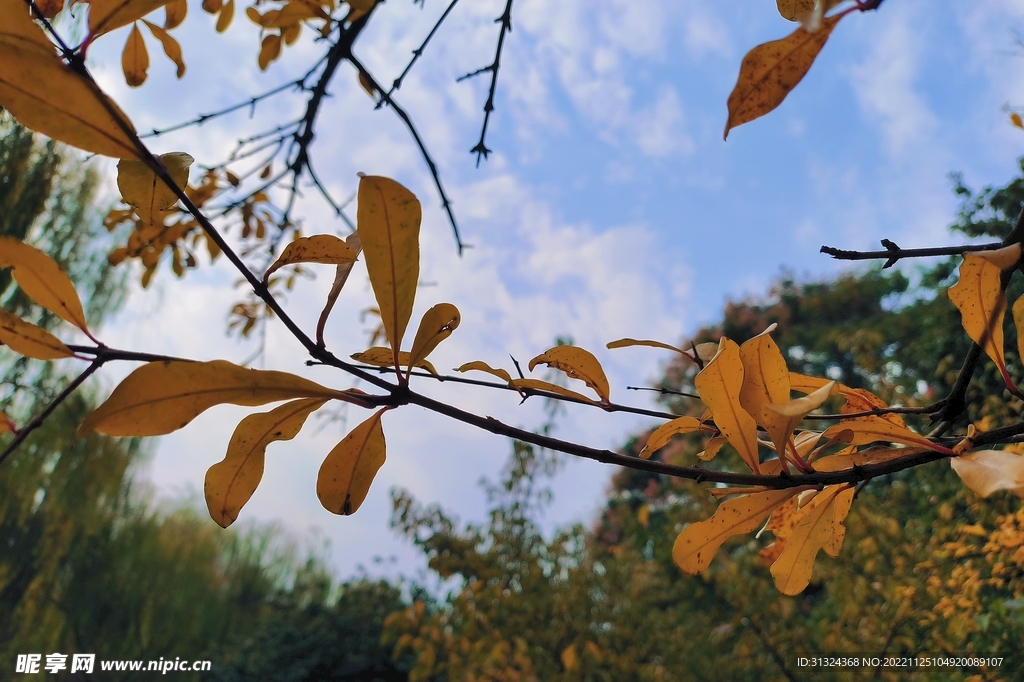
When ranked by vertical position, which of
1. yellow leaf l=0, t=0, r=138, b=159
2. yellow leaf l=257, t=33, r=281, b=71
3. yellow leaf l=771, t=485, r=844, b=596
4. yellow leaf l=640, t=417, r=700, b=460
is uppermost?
yellow leaf l=257, t=33, r=281, b=71

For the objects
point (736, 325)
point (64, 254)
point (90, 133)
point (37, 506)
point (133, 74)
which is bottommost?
point (37, 506)

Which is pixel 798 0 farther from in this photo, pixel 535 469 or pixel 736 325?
pixel 736 325

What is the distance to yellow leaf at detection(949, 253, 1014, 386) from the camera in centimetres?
30

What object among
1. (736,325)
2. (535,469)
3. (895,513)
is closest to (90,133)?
(535,469)

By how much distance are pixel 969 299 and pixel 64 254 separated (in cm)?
417

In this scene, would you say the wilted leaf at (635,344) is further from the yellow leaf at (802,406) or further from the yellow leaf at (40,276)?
the yellow leaf at (40,276)

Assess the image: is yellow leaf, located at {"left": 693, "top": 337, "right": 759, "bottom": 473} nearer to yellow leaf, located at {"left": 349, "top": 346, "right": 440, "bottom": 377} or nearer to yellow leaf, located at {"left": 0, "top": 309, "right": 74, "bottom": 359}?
yellow leaf, located at {"left": 349, "top": 346, "right": 440, "bottom": 377}

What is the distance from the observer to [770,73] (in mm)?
256

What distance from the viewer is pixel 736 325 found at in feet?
23.7

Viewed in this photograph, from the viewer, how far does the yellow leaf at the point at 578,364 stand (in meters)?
0.36

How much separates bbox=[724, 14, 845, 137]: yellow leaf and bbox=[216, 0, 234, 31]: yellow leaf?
819 millimetres

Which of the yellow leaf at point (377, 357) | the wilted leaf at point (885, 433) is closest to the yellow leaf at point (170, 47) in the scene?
the yellow leaf at point (377, 357)

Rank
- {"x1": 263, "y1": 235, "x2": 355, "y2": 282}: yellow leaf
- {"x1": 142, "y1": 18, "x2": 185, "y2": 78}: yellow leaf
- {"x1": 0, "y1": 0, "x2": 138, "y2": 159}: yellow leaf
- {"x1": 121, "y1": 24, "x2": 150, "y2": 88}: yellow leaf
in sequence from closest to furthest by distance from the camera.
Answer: {"x1": 0, "y1": 0, "x2": 138, "y2": 159}: yellow leaf → {"x1": 263, "y1": 235, "x2": 355, "y2": 282}: yellow leaf → {"x1": 142, "y1": 18, "x2": 185, "y2": 78}: yellow leaf → {"x1": 121, "y1": 24, "x2": 150, "y2": 88}: yellow leaf

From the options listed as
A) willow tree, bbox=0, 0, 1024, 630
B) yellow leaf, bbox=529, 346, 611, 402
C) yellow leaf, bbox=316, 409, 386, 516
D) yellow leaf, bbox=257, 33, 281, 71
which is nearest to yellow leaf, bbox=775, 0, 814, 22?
willow tree, bbox=0, 0, 1024, 630
